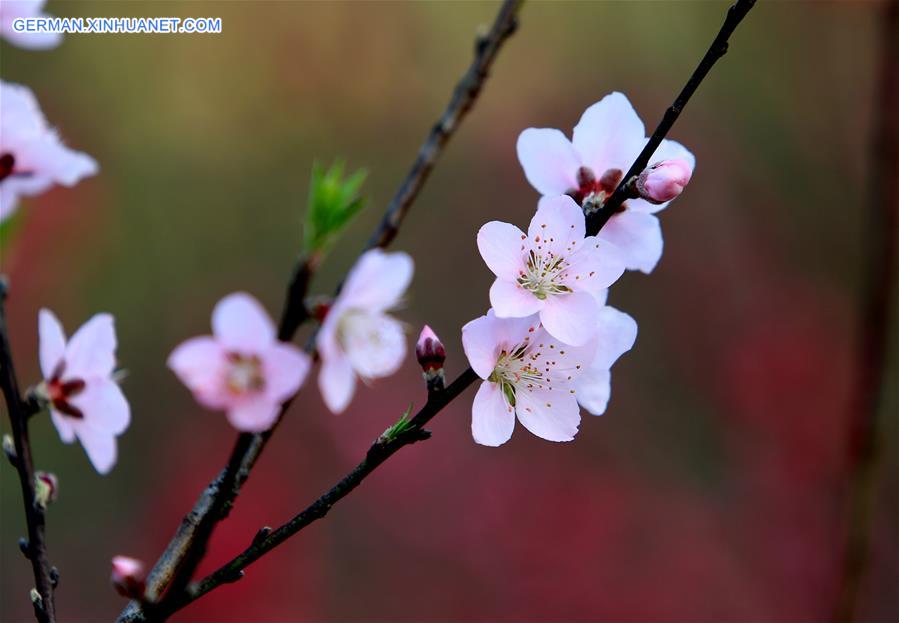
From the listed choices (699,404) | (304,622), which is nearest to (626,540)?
(699,404)

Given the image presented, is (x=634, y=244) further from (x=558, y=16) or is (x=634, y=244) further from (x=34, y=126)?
(x=558, y=16)

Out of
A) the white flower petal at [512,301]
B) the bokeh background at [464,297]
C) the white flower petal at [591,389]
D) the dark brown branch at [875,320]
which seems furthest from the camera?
the bokeh background at [464,297]

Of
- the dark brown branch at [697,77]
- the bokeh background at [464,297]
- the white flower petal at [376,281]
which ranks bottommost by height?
the bokeh background at [464,297]

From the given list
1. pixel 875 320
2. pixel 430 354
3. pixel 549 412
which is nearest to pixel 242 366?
pixel 430 354

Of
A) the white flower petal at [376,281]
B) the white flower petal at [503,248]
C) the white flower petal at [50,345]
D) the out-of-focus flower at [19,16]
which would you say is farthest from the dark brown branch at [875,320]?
the out-of-focus flower at [19,16]

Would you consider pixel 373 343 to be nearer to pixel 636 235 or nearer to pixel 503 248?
pixel 503 248

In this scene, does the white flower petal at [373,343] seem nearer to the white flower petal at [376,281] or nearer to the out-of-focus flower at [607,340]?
the white flower petal at [376,281]

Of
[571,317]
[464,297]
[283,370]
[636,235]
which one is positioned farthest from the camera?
[464,297]
